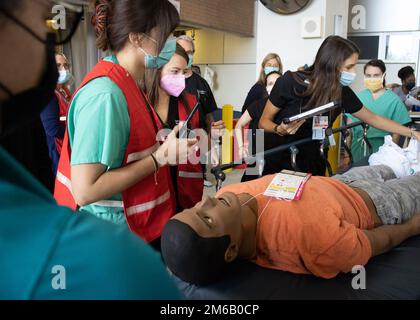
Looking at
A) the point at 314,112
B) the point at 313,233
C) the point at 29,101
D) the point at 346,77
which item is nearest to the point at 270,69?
the point at 346,77

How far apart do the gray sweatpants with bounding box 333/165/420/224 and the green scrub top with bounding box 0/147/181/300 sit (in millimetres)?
1702

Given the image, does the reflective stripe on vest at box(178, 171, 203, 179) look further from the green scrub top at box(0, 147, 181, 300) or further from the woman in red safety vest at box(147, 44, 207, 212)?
Answer: the green scrub top at box(0, 147, 181, 300)

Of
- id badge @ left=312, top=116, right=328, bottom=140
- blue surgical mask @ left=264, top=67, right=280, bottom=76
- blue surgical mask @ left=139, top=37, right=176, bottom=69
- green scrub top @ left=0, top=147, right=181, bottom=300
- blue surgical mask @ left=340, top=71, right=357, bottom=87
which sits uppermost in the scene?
blue surgical mask @ left=264, top=67, right=280, bottom=76

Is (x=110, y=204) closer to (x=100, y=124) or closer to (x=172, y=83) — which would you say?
(x=100, y=124)

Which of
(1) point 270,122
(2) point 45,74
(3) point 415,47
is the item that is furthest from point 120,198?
(3) point 415,47

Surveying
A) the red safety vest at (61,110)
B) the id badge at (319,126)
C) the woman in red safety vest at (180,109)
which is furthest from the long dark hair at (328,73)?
the red safety vest at (61,110)

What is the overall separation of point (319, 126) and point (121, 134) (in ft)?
5.30

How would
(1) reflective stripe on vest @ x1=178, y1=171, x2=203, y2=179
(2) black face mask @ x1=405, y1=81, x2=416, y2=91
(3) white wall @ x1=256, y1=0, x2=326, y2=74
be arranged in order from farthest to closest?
(2) black face mask @ x1=405, y1=81, x2=416, y2=91 → (3) white wall @ x1=256, y1=0, x2=326, y2=74 → (1) reflective stripe on vest @ x1=178, y1=171, x2=203, y2=179

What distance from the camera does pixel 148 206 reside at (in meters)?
1.25

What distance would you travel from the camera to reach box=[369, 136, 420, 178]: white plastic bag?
2.48 meters

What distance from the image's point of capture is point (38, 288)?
32 centimetres

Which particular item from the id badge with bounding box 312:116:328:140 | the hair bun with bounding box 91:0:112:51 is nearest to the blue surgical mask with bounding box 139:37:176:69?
the hair bun with bounding box 91:0:112:51

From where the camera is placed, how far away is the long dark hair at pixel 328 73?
2312mm
